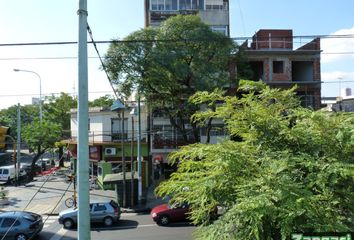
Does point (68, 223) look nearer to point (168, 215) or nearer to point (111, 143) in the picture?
point (168, 215)

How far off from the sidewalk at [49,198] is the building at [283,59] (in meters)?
15.0

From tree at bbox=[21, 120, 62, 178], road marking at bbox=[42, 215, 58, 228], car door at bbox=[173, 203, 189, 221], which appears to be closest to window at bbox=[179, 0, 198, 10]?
tree at bbox=[21, 120, 62, 178]

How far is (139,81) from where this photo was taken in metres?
Answer: 33.6

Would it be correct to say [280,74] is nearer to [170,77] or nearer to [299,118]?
[170,77]

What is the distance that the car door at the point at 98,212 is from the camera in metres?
24.4

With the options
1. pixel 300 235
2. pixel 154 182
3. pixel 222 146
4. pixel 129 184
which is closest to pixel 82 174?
pixel 222 146

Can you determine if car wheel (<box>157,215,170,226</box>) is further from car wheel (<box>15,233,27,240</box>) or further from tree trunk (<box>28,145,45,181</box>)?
tree trunk (<box>28,145,45,181</box>)

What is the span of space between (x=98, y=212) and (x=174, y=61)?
509 inches

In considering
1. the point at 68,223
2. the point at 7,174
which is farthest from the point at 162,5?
the point at 68,223

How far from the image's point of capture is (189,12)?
40.4 metres

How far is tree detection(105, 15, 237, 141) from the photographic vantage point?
32.2 metres

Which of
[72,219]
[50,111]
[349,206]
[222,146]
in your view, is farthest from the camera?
[50,111]

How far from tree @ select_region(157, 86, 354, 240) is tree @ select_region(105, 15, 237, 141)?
2389 centimetres

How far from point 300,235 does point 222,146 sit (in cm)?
202
